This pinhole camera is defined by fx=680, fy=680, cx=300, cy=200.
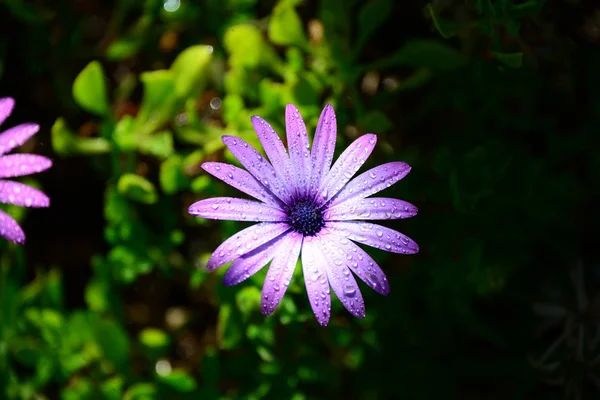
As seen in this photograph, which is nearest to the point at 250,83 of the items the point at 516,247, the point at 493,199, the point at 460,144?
the point at 460,144

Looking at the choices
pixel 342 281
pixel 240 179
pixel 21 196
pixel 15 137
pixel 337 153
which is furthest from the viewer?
pixel 337 153

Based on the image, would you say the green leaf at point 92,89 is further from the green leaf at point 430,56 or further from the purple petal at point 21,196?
the green leaf at point 430,56

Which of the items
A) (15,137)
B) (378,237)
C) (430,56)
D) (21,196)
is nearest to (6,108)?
(15,137)

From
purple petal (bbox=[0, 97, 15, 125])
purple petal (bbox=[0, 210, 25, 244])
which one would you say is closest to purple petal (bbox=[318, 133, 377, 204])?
purple petal (bbox=[0, 210, 25, 244])

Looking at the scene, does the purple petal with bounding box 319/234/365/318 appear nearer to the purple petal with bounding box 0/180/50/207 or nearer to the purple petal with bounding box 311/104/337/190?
the purple petal with bounding box 311/104/337/190

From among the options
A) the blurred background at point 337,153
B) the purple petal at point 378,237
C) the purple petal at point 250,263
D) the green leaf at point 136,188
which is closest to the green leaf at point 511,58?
the blurred background at point 337,153

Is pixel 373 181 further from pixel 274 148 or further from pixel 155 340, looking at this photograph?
pixel 155 340

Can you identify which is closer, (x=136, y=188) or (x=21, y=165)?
(x=21, y=165)
